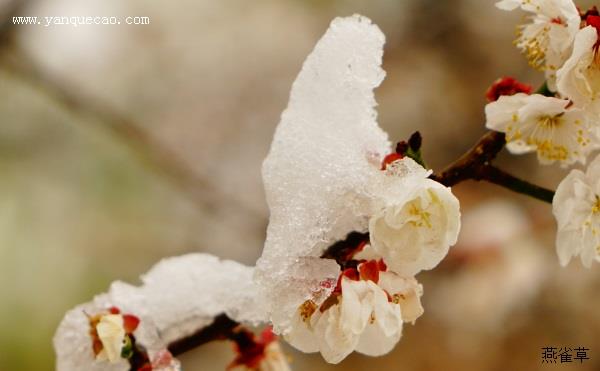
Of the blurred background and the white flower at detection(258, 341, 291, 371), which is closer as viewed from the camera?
the white flower at detection(258, 341, 291, 371)

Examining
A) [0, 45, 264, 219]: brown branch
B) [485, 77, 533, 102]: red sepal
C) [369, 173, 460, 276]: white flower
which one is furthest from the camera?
[0, 45, 264, 219]: brown branch

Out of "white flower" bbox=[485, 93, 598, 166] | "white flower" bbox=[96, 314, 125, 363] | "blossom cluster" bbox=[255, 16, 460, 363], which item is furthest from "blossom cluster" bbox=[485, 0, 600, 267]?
"white flower" bbox=[96, 314, 125, 363]

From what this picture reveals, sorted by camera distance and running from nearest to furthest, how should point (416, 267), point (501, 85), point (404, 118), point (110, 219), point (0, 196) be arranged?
1. point (416, 267)
2. point (501, 85)
3. point (0, 196)
4. point (110, 219)
5. point (404, 118)

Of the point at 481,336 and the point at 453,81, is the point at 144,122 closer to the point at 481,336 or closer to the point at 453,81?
the point at 453,81

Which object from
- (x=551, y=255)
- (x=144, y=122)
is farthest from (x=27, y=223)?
(x=551, y=255)

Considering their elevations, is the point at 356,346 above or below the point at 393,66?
below

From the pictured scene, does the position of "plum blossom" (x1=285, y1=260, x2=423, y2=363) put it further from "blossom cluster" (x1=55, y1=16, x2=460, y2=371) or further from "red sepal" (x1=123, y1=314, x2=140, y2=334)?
"red sepal" (x1=123, y1=314, x2=140, y2=334)

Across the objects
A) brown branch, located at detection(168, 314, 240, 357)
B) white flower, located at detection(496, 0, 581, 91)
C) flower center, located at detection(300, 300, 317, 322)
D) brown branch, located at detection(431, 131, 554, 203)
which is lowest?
brown branch, located at detection(168, 314, 240, 357)
